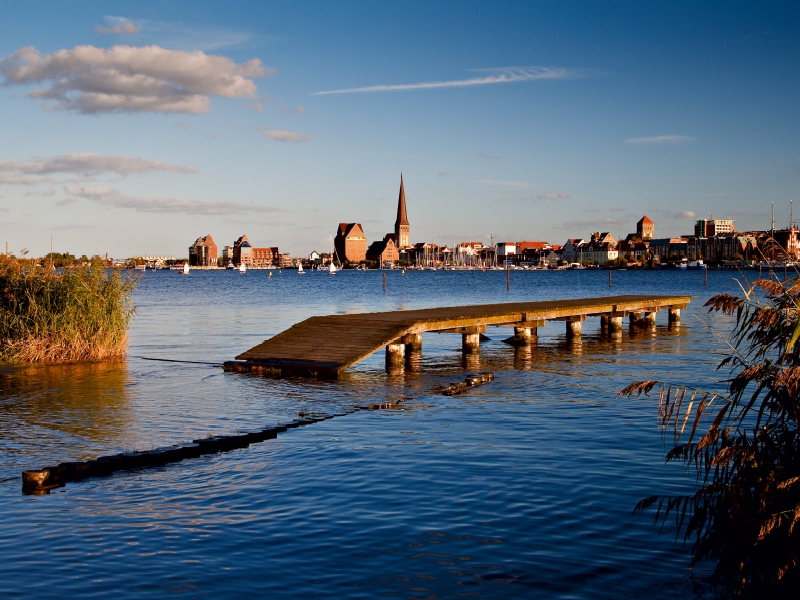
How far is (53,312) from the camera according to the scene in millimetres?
21438

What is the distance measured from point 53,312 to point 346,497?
14.8m

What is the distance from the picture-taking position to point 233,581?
705cm

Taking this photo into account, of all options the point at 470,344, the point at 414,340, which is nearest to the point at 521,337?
the point at 470,344

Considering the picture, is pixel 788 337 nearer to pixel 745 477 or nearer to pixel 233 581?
pixel 745 477

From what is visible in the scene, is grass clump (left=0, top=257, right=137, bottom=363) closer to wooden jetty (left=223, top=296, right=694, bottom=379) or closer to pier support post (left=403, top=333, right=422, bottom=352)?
wooden jetty (left=223, top=296, right=694, bottom=379)

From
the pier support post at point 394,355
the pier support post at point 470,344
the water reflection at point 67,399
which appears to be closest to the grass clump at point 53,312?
the water reflection at point 67,399

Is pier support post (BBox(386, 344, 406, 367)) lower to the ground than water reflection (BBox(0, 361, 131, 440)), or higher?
higher

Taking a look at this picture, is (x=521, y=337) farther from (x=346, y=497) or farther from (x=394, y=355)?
(x=346, y=497)

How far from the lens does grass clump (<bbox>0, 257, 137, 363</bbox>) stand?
21219mm

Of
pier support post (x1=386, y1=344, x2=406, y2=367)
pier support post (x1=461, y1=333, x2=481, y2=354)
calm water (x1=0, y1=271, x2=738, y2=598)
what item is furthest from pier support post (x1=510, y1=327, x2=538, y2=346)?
calm water (x1=0, y1=271, x2=738, y2=598)

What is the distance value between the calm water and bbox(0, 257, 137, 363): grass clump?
2.70m

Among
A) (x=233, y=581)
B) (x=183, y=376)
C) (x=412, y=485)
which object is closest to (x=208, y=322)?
(x=183, y=376)

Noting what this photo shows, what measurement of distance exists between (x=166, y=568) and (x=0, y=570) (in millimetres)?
1480

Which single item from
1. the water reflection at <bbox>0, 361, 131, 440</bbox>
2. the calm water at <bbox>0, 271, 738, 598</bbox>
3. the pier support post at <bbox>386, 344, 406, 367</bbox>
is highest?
the pier support post at <bbox>386, 344, 406, 367</bbox>
